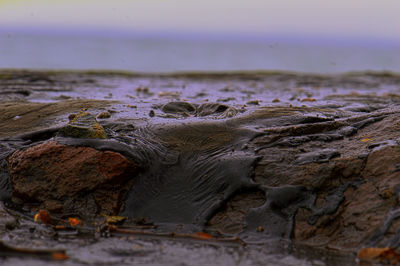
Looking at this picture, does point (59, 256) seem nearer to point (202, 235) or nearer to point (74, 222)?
point (74, 222)

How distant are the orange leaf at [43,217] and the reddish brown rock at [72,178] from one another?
0.19 metres

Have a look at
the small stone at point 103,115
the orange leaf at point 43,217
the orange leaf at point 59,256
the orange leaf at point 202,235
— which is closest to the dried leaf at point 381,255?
the orange leaf at point 202,235

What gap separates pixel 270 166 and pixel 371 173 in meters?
0.80

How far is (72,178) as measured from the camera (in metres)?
4.14

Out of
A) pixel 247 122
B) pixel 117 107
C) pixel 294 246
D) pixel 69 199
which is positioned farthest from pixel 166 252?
pixel 117 107

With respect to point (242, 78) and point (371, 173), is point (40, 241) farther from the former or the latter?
point (242, 78)

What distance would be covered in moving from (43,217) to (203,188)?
1.33m

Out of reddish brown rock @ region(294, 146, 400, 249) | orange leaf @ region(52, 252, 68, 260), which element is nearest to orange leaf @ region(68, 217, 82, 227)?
orange leaf @ region(52, 252, 68, 260)

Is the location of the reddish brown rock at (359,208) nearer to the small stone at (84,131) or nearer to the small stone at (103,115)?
the small stone at (84,131)

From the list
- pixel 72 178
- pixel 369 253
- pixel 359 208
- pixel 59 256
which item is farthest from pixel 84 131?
pixel 369 253

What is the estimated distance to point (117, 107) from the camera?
18.5ft

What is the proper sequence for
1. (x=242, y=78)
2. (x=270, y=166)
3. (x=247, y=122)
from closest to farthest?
(x=270, y=166)
(x=247, y=122)
(x=242, y=78)

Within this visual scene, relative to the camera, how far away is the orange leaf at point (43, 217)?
3.84m

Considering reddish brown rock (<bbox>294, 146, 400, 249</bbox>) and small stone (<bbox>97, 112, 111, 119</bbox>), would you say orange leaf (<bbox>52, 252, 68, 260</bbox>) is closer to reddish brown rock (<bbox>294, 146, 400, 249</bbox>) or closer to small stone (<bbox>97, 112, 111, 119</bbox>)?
reddish brown rock (<bbox>294, 146, 400, 249</bbox>)
